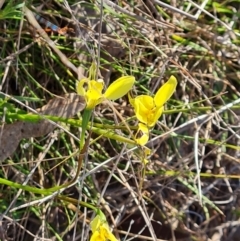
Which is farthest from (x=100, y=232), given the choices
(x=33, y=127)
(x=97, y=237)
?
(x=33, y=127)

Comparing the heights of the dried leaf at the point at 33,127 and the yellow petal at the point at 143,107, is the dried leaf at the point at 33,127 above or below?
below

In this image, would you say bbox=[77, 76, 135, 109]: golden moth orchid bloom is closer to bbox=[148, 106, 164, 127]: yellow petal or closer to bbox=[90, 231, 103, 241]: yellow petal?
bbox=[148, 106, 164, 127]: yellow petal

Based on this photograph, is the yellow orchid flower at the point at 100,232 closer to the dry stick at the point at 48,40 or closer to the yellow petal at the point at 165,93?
the yellow petal at the point at 165,93

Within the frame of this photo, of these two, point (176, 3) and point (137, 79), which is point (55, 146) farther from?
point (176, 3)

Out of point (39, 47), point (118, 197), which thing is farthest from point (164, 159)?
point (39, 47)

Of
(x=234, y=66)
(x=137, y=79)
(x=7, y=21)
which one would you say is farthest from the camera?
(x=234, y=66)

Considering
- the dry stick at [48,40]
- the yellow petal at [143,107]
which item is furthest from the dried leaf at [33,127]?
the yellow petal at [143,107]

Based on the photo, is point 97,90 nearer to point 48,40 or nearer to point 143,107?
point 143,107
